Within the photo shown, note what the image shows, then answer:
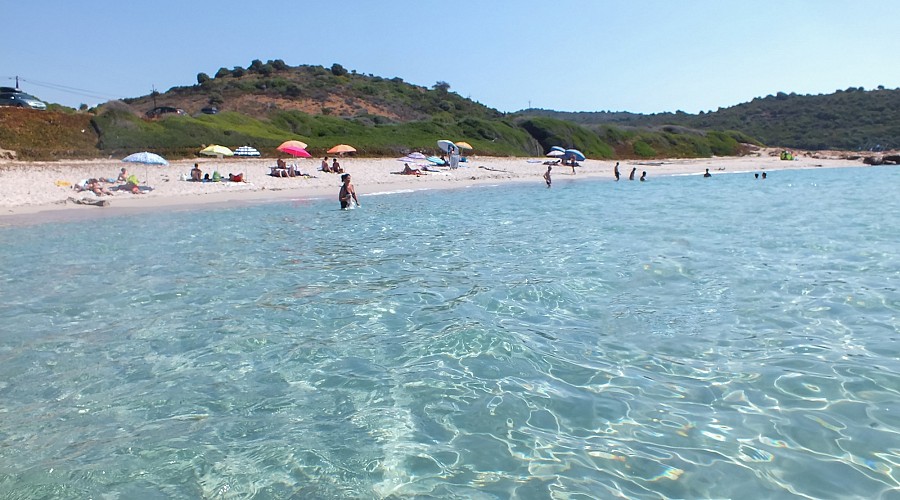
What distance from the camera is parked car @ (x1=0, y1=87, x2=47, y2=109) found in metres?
39.1

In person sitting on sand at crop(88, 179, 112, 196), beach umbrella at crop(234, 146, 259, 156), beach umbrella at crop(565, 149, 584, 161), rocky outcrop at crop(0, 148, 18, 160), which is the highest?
beach umbrella at crop(565, 149, 584, 161)

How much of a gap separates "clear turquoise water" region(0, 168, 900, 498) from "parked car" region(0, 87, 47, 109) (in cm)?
3242

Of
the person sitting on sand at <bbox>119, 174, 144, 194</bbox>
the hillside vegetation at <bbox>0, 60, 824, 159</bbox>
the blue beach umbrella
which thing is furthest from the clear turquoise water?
the hillside vegetation at <bbox>0, 60, 824, 159</bbox>

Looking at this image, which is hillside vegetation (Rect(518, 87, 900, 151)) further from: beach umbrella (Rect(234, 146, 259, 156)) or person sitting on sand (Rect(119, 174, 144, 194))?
person sitting on sand (Rect(119, 174, 144, 194))

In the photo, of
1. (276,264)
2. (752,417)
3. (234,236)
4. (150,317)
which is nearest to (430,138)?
(234,236)

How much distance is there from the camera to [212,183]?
2653 centimetres

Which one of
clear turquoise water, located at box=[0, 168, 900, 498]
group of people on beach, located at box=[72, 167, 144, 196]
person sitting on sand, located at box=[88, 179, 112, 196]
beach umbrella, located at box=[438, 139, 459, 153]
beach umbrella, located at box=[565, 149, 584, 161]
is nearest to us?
clear turquoise water, located at box=[0, 168, 900, 498]

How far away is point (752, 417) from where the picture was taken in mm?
4980

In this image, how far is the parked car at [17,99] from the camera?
39062mm

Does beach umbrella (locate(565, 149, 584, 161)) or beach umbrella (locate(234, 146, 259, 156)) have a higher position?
beach umbrella (locate(565, 149, 584, 161))

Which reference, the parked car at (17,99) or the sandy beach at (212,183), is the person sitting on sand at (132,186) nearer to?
the sandy beach at (212,183)

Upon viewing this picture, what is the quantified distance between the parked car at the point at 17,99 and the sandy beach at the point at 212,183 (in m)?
14.0

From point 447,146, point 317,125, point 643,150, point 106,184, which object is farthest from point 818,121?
point 106,184

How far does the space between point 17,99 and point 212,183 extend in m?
22.0
